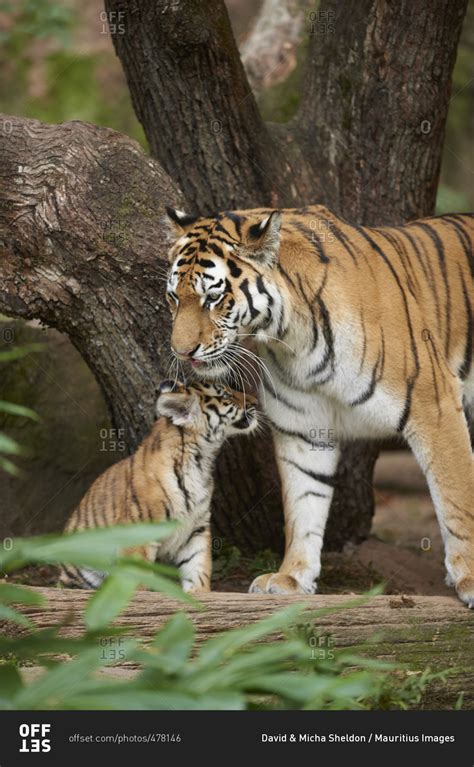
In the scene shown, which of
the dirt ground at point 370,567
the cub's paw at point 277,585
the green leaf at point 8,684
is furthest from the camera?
the dirt ground at point 370,567

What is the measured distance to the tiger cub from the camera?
530cm

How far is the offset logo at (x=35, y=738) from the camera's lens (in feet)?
8.38

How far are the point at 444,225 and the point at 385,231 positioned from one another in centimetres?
42

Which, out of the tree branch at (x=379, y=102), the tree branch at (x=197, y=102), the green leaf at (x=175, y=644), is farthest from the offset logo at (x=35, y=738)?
the tree branch at (x=379, y=102)

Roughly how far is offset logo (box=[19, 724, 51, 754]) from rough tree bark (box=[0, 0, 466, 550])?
3.23m

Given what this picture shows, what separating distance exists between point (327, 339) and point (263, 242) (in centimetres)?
56

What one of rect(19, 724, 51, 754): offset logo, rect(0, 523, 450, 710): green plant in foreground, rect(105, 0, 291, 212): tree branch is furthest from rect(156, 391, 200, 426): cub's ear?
rect(0, 523, 450, 710): green plant in foreground

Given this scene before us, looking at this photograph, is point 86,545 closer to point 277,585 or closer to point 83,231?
point 277,585

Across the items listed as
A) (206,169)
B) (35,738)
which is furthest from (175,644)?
(206,169)

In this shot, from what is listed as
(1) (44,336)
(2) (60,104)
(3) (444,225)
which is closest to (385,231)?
(3) (444,225)

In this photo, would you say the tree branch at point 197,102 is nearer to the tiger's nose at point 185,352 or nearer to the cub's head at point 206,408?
the cub's head at point 206,408

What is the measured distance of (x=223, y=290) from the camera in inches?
185

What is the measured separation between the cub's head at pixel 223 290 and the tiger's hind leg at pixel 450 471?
0.85 m

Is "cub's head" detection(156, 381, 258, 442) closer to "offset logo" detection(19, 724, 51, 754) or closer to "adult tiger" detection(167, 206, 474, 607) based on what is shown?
"adult tiger" detection(167, 206, 474, 607)
